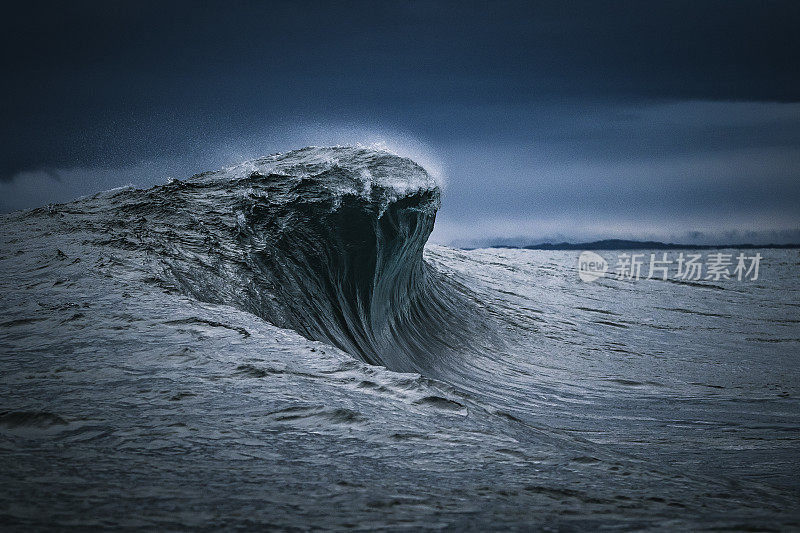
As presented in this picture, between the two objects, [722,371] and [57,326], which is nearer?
[57,326]

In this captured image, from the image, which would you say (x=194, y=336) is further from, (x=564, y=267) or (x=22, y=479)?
(x=564, y=267)

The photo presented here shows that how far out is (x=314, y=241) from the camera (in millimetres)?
6949

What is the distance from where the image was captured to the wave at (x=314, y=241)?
19.0 ft

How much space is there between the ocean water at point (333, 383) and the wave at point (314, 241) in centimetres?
3

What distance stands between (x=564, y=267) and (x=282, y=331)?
12.3 m

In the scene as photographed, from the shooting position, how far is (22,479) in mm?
2045

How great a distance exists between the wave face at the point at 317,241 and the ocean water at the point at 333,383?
0.03 meters

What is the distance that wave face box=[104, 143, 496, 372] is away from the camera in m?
5.86

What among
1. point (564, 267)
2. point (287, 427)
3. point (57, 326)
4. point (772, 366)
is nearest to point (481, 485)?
point (287, 427)

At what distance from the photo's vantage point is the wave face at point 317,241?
586cm

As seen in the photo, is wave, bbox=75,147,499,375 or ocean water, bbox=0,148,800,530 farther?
wave, bbox=75,147,499,375

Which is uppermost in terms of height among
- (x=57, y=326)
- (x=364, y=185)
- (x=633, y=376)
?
(x=364, y=185)

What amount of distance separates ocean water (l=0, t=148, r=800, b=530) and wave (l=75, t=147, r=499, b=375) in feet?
0.10

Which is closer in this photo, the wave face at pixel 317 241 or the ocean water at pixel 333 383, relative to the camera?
the ocean water at pixel 333 383
